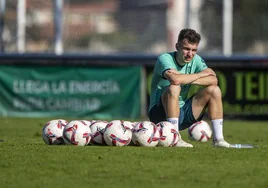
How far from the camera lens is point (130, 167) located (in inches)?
341

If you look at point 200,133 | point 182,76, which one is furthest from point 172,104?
point 200,133

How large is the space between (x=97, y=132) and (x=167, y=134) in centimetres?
96

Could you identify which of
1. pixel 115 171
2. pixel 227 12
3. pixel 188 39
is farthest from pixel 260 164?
pixel 227 12

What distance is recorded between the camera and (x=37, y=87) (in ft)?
76.5

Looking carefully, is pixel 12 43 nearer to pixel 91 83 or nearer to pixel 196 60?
pixel 91 83

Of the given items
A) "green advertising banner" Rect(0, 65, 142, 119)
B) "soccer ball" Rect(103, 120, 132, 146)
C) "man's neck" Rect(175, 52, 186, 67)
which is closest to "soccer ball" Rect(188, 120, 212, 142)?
"man's neck" Rect(175, 52, 186, 67)

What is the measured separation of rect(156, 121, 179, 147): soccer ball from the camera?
10.5 meters

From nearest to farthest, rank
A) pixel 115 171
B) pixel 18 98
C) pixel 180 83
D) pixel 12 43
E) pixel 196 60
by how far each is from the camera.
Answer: pixel 115 171, pixel 180 83, pixel 196 60, pixel 18 98, pixel 12 43

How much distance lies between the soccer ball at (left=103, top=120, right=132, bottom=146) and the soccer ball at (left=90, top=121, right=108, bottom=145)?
0.17 meters

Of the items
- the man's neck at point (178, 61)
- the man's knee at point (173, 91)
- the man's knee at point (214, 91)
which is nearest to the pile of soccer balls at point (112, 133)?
the man's knee at point (173, 91)

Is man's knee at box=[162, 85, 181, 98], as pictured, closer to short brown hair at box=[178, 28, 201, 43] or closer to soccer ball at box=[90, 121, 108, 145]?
short brown hair at box=[178, 28, 201, 43]

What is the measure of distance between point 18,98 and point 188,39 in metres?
13.0

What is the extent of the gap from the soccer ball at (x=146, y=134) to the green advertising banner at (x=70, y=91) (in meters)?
12.9

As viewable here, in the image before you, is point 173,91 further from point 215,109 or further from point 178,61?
point 178,61
